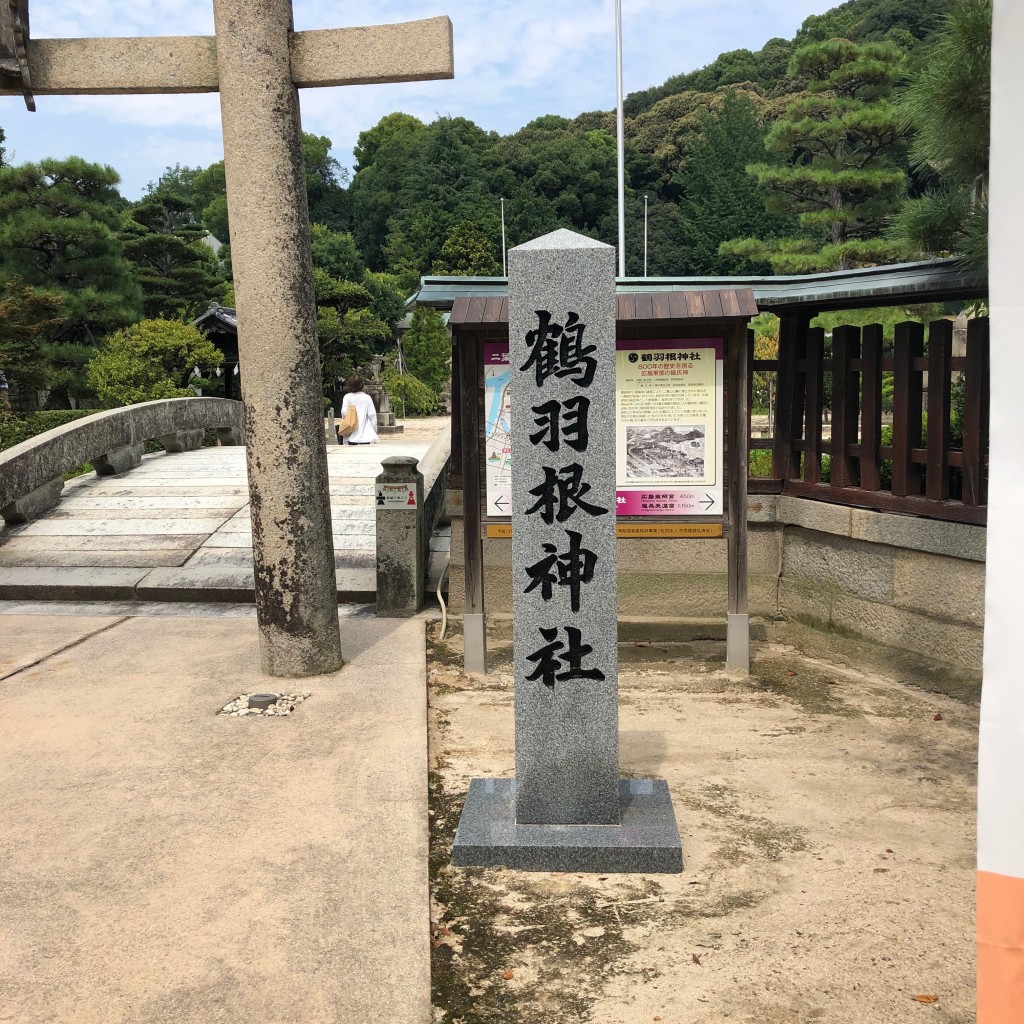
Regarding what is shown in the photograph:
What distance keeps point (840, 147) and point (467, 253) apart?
121 ft

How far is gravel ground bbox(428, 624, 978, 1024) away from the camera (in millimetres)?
3008

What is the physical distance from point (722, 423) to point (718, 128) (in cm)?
6462

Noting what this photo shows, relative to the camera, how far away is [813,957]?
10.4 feet

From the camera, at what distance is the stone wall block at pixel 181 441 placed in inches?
526

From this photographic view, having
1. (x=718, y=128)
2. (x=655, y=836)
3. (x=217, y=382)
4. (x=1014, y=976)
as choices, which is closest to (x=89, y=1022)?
(x=655, y=836)

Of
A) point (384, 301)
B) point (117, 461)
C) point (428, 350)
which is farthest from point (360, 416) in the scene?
point (384, 301)

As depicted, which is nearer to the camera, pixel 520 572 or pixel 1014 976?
pixel 1014 976

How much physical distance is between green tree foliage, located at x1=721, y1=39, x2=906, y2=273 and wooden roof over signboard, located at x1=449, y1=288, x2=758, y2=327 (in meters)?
19.5

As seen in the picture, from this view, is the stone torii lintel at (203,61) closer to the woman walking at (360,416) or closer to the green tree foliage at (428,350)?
the woman walking at (360,416)

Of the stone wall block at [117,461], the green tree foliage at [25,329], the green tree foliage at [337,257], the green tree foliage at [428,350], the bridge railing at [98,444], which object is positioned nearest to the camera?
the bridge railing at [98,444]

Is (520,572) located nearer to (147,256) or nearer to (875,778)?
(875,778)

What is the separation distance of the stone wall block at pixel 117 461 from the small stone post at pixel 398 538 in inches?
199

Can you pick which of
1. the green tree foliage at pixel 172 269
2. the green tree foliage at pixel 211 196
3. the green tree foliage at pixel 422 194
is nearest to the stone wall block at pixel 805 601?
the green tree foliage at pixel 172 269

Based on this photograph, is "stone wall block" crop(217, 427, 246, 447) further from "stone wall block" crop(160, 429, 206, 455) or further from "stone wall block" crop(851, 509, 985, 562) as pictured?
"stone wall block" crop(851, 509, 985, 562)
